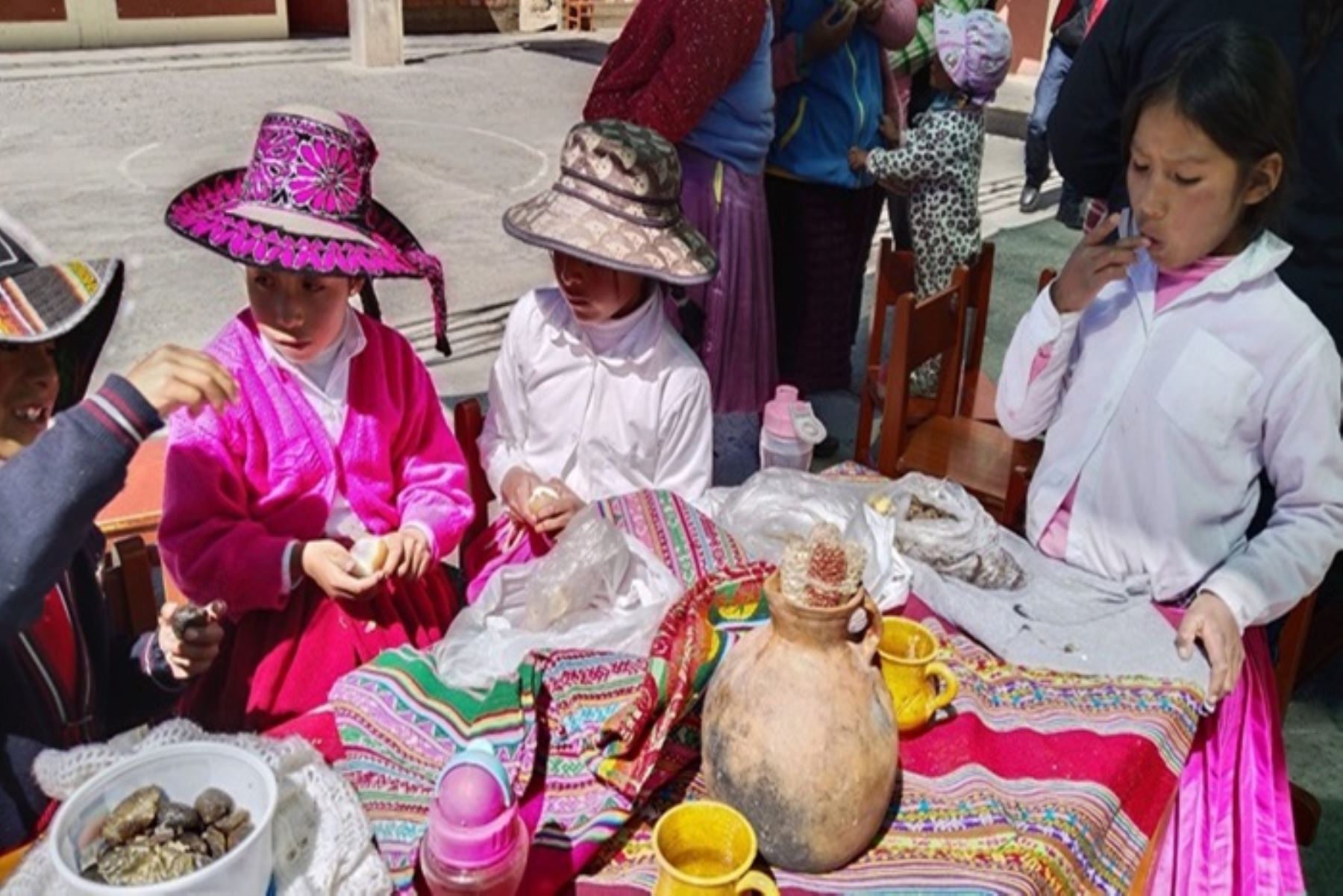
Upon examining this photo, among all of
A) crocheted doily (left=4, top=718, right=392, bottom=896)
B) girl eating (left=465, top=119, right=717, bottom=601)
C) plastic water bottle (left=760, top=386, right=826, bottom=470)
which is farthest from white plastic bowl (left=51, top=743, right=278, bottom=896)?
plastic water bottle (left=760, top=386, right=826, bottom=470)

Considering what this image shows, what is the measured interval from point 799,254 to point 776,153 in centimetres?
39

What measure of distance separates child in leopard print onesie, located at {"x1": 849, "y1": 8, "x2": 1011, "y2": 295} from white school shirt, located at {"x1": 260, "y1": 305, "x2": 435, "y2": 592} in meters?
2.52

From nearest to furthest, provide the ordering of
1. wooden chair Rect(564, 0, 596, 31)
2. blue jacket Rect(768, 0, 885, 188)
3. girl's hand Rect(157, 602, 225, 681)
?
1. girl's hand Rect(157, 602, 225, 681)
2. blue jacket Rect(768, 0, 885, 188)
3. wooden chair Rect(564, 0, 596, 31)

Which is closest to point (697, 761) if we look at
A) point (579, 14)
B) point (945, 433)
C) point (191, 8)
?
point (945, 433)

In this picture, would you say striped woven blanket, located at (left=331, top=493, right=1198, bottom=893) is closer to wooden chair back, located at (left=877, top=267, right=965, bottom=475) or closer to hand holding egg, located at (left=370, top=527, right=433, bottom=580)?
hand holding egg, located at (left=370, top=527, right=433, bottom=580)

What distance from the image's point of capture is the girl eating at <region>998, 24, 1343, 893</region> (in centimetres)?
188

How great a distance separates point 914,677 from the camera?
1.60m

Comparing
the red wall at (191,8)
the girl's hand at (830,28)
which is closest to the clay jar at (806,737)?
the girl's hand at (830,28)

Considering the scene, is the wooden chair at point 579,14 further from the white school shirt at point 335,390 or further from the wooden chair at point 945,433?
the white school shirt at point 335,390

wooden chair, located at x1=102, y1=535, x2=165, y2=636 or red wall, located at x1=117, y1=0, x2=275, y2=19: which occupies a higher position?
wooden chair, located at x1=102, y1=535, x2=165, y2=636

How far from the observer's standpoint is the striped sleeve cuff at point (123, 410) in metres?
1.29

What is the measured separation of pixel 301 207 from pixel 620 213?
24.6 inches

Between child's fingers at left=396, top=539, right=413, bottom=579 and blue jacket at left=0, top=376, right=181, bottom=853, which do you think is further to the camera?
child's fingers at left=396, top=539, right=413, bottom=579

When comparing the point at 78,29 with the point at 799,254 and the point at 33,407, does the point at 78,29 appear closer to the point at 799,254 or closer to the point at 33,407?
the point at 799,254
